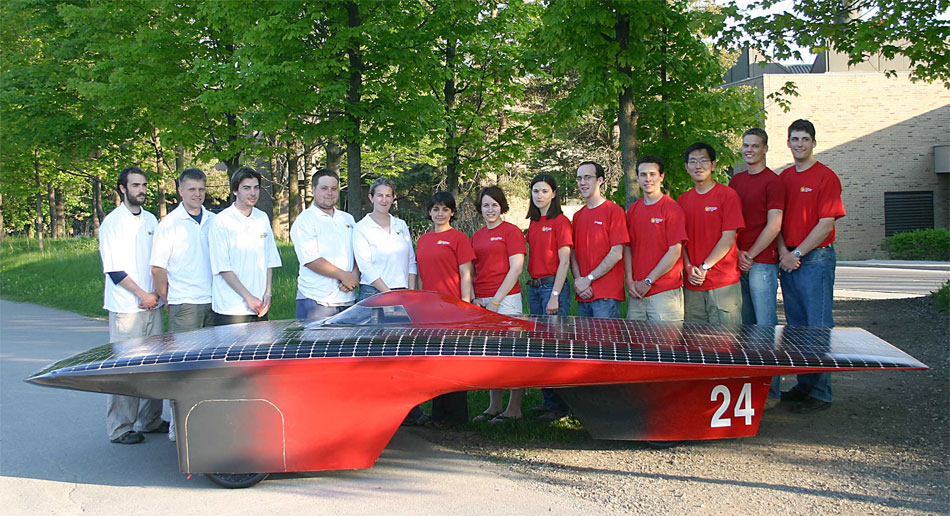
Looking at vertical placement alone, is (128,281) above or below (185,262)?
below

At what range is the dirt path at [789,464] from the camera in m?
4.13

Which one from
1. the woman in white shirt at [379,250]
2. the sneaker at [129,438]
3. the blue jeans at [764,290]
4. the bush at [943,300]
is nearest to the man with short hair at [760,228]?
the blue jeans at [764,290]

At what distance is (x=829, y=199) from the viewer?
19.0 feet

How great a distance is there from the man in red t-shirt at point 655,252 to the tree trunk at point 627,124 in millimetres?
4089

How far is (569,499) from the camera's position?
429 cm

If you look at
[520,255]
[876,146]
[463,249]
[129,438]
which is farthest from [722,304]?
[876,146]

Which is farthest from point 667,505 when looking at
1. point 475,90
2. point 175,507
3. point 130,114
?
point 130,114

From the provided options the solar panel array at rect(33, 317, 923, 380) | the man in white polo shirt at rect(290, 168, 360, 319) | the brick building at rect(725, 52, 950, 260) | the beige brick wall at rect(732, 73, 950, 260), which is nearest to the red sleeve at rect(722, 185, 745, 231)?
the solar panel array at rect(33, 317, 923, 380)

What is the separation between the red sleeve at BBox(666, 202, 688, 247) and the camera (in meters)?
5.65

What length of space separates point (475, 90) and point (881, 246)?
17.6m

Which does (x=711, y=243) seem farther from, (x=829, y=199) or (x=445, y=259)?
(x=445, y=259)

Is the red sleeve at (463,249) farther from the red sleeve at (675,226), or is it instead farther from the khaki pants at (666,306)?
the red sleeve at (675,226)

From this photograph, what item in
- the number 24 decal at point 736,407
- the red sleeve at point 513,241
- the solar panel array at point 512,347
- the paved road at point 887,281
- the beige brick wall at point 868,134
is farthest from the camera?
the beige brick wall at point 868,134

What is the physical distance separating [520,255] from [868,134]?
25367mm
